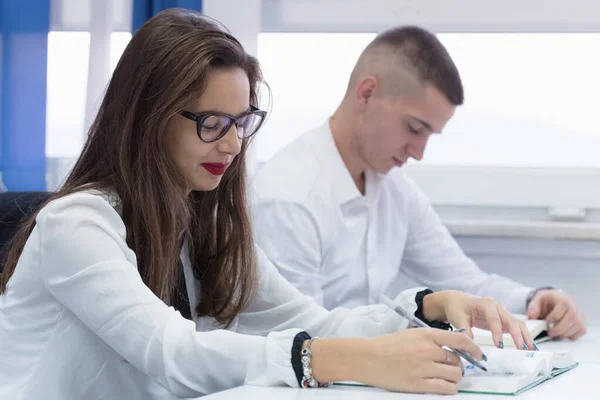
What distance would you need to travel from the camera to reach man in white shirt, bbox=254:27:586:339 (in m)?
2.04

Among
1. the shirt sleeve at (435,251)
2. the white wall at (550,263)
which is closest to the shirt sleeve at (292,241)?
the shirt sleeve at (435,251)

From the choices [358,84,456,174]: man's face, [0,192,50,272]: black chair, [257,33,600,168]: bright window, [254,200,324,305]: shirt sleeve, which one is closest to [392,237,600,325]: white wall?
[257,33,600,168]: bright window

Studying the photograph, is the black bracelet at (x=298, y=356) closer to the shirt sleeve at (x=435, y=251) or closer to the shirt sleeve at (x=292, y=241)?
the shirt sleeve at (x=292, y=241)

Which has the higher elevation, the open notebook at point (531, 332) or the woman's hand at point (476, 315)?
the woman's hand at point (476, 315)

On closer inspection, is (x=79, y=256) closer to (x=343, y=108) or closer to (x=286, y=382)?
(x=286, y=382)

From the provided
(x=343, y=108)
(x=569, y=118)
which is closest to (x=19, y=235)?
(x=343, y=108)

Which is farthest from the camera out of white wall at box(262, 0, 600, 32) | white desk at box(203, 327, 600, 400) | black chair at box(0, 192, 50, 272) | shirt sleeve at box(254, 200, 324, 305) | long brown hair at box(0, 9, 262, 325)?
white wall at box(262, 0, 600, 32)

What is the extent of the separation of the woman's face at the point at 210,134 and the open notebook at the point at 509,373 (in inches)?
17.6

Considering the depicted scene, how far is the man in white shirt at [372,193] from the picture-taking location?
2.04 m

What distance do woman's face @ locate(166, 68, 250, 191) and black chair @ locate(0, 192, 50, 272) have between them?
373mm

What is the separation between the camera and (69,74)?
2551 millimetres

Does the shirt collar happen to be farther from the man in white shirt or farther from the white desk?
the white desk

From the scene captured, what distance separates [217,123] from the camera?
1.38m

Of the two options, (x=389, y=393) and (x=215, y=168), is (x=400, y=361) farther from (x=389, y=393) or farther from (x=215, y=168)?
(x=215, y=168)
